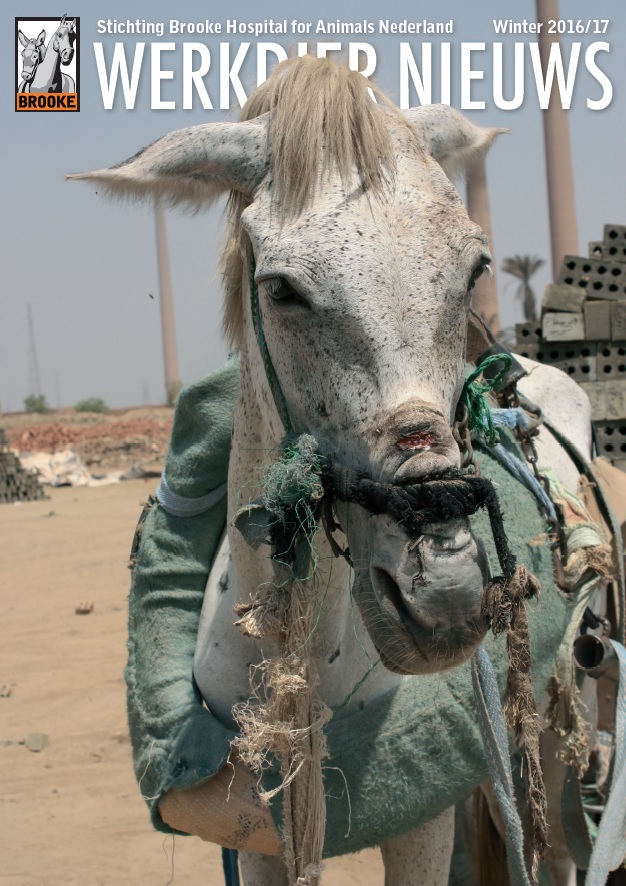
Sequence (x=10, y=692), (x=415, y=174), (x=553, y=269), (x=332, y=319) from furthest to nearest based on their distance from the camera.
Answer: (x=553, y=269) < (x=10, y=692) < (x=415, y=174) < (x=332, y=319)

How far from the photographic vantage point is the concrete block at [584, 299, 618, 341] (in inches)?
214

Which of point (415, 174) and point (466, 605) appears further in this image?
point (415, 174)

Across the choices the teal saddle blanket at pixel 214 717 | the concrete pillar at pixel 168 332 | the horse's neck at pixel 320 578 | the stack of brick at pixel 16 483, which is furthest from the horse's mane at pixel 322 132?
the concrete pillar at pixel 168 332

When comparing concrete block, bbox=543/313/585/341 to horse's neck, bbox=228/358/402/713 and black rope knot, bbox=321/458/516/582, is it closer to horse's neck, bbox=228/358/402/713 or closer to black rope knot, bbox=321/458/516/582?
horse's neck, bbox=228/358/402/713

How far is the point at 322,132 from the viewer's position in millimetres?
1843

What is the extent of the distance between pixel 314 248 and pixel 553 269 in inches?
792

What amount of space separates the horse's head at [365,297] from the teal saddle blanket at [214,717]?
0.44 meters

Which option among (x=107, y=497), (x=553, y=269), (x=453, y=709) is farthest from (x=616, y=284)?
(x=553, y=269)

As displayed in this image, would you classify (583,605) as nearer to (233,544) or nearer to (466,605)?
(233,544)

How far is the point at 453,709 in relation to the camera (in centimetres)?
226

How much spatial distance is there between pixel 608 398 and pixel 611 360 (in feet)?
0.96

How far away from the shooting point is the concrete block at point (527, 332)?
5.61 meters

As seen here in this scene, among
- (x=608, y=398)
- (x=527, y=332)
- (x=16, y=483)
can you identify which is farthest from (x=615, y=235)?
(x=16, y=483)

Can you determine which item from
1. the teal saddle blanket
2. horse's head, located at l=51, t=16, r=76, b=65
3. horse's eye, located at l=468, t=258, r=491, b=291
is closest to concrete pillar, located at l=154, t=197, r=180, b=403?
horse's head, located at l=51, t=16, r=76, b=65
